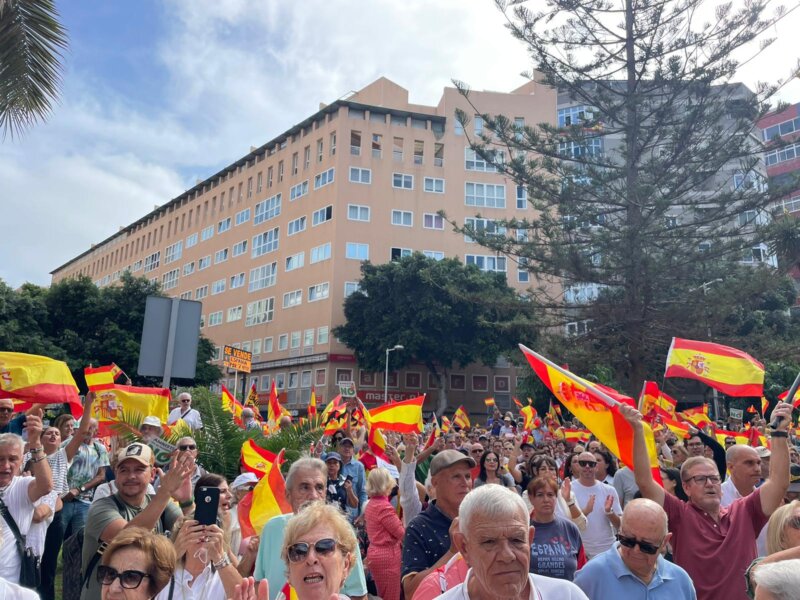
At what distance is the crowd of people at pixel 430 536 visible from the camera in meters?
2.69

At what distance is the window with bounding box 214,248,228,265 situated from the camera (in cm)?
6366

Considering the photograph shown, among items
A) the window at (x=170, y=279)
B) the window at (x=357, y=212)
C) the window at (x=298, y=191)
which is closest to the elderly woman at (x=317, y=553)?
the window at (x=357, y=212)

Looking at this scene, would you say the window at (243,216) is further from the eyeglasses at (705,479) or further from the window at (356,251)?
the eyeglasses at (705,479)

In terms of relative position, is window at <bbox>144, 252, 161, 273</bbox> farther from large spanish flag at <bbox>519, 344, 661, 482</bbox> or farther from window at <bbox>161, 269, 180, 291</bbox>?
large spanish flag at <bbox>519, 344, 661, 482</bbox>

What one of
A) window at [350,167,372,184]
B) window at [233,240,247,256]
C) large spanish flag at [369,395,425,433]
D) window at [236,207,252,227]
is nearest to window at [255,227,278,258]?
window at [233,240,247,256]

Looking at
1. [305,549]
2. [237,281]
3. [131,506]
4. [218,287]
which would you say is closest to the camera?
[305,549]

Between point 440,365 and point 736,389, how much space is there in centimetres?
4150

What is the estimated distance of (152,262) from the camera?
75688 millimetres

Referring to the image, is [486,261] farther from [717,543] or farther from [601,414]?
[717,543]

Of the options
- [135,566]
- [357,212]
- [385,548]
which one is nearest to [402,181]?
[357,212]

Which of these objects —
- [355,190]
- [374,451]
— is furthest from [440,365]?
[374,451]

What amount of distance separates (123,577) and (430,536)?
165 cm

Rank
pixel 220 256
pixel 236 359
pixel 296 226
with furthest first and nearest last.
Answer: pixel 220 256 → pixel 296 226 → pixel 236 359

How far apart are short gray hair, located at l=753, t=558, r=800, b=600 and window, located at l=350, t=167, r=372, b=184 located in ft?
170
